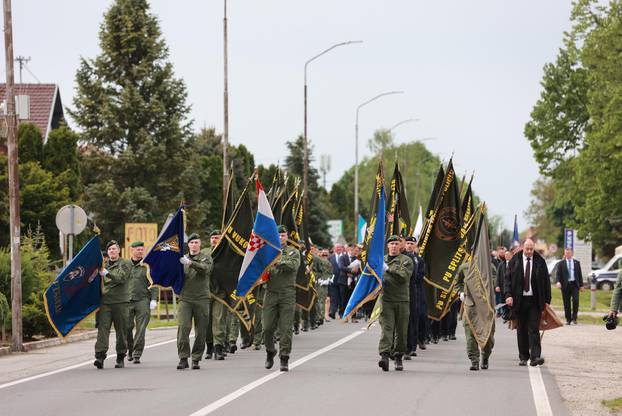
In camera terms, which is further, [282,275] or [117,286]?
[117,286]

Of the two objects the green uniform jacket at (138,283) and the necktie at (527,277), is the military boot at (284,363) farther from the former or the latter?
the necktie at (527,277)

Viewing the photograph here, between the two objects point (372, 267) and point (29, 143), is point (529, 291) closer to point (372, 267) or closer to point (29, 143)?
point (372, 267)

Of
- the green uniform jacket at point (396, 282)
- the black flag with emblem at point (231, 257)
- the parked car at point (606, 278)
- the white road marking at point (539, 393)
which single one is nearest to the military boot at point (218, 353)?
the black flag with emblem at point (231, 257)

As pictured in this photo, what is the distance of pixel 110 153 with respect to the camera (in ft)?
175

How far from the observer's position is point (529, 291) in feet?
58.3

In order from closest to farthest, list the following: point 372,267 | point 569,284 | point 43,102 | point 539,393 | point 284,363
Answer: point 539,393
point 284,363
point 372,267
point 569,284
point 43,102

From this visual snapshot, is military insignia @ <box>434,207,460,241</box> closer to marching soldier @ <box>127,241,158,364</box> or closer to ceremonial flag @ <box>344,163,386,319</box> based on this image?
ceremonial flag @ <box>344,163,386,319</box>

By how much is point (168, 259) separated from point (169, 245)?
22cm

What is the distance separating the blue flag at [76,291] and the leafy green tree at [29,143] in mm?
21360

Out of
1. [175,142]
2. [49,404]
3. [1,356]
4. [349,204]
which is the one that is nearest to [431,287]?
[1,356]

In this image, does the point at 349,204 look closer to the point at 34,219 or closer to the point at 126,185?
the point at 126,185

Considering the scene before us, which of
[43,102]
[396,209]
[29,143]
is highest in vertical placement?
[43,102]

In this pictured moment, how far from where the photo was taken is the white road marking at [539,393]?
42.0 ft

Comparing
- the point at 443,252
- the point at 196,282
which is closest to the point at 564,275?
the point at 443,252
